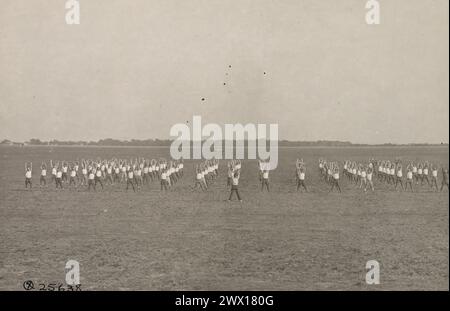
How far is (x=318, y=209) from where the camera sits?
21.8m

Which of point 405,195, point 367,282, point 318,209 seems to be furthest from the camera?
point 405,195

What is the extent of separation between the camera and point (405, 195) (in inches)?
1059

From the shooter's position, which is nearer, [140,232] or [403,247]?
[403,247]

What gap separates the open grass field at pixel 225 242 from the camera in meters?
11.3

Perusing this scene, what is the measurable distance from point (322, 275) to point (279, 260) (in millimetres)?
1568

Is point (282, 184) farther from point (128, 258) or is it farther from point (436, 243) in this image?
point (128, 258)

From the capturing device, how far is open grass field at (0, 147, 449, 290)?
1130 cm

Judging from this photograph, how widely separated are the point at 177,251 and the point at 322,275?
4.08m

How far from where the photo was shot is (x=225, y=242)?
1491cm

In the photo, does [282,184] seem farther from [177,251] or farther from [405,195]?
[177,251]
